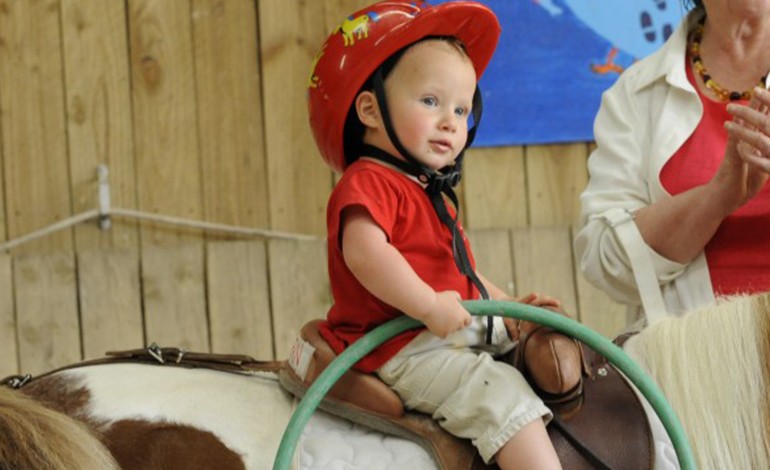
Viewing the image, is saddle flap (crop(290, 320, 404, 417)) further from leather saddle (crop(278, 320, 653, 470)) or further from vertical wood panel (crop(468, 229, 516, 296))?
vertical wood panel (crop(468, 229, 516, 296))

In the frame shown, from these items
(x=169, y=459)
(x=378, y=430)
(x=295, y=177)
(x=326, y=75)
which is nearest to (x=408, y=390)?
(x=378, y=430)

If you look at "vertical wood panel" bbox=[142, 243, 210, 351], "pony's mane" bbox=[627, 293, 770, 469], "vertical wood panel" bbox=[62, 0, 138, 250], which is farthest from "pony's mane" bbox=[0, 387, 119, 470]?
"vertical wood panel" bbox=[62, 0, 138, 250]

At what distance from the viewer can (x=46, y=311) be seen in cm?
313

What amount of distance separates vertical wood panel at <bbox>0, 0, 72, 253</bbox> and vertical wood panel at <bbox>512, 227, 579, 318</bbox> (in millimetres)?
1189

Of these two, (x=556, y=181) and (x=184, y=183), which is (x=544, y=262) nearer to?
(x=556, y=181)

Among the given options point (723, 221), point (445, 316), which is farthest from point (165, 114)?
point (445, 316)

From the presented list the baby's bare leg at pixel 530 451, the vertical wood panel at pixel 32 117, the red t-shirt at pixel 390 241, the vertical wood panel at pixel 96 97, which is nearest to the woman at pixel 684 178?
the red t-shirt at pixel 390 241

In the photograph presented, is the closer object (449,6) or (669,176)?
(449,6)

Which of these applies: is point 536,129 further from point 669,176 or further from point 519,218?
point 669,176

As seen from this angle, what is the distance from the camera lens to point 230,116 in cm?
323

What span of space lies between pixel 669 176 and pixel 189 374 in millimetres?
803

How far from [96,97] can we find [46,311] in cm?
57

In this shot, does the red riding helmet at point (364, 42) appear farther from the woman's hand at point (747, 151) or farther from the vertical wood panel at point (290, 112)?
the vertical wood panel at point (290, 112)

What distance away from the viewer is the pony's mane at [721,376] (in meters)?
1.37
